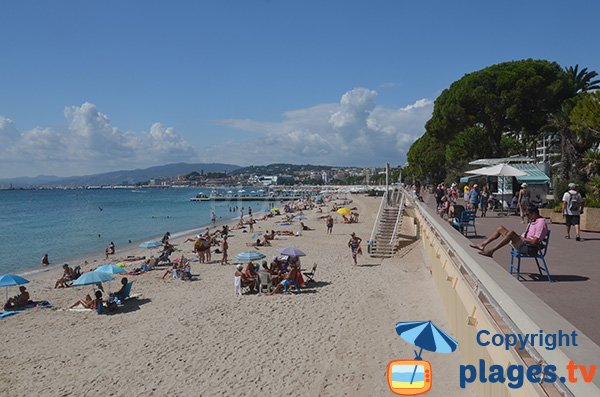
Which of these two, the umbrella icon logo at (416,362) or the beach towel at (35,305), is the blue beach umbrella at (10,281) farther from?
the umbrella icon logo at (416,362)

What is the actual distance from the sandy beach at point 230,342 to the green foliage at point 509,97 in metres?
16.3

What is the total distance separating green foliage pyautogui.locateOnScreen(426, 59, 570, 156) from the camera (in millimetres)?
26047

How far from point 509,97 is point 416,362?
83.5 ft

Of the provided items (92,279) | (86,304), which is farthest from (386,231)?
(86,304)

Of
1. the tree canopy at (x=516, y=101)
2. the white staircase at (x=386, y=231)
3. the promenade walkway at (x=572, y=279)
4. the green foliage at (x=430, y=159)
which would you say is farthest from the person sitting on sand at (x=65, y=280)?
the green foliage at (x=430, y=159)

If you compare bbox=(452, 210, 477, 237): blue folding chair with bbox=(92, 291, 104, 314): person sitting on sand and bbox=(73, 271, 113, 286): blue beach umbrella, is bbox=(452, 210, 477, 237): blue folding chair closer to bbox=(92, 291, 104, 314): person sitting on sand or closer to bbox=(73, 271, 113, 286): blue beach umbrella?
bbox=(92, 291, 104, 314): person sitting on sand

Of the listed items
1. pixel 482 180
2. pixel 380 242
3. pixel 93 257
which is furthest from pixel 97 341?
pixel 482 180

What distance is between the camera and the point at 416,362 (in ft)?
16.9

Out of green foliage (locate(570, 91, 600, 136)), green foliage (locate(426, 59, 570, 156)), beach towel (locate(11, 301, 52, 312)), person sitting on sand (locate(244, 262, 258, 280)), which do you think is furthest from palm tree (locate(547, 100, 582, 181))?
beach towel (locate(11, 301, 52, 312))

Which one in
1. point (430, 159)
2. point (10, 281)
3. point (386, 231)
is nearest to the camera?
point (10, 281)

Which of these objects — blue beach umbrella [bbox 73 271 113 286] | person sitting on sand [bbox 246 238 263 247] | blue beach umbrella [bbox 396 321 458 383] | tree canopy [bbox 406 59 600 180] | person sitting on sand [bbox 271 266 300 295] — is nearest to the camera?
blue beach umbrella [bbox 396 321 458 383]

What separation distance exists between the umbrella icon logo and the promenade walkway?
134 centimetres

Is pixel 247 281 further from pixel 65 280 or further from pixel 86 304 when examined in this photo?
pixel 65 280

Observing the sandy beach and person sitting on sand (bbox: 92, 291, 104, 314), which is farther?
person sitting on sand (bbox: 92, 291, 104, 314)
